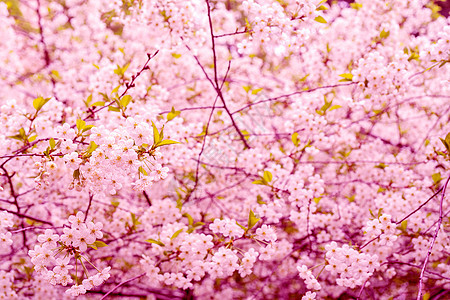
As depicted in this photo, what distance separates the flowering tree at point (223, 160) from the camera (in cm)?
256

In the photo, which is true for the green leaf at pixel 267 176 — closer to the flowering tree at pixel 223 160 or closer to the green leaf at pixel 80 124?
the flowering tree at pixel 223 160

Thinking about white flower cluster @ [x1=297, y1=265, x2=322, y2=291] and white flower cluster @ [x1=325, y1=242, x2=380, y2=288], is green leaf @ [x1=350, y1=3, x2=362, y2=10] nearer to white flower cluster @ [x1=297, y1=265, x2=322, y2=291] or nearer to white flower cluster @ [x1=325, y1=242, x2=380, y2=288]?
white flower cluster @ [x1=325, y1=242, x2=380, y2=288]

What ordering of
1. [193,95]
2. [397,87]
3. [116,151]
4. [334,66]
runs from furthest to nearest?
[193,95], [334,66], [397,87], [116,151]

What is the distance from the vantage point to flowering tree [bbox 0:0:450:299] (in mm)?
2561

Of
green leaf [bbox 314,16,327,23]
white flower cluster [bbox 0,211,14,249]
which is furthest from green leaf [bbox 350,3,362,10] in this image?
white flower cluster [bbox 0,211,14,249]

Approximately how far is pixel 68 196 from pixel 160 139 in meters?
2.48

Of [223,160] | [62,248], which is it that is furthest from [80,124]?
[223,160]

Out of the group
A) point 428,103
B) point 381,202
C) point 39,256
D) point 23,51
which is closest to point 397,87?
point 381,202

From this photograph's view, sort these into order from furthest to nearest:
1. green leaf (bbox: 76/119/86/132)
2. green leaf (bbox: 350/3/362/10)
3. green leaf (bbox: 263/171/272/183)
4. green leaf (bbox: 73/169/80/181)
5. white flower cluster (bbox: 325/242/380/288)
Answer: green leaf (bbox: 350/3/362/10) < green leaf (bbox: 263/171/272/183) < white flower cluster (bbox: 325/242/380/288) < green leaf (bbox: 76/119/86/132) < green leaf (bbox: 73/169/80/181)

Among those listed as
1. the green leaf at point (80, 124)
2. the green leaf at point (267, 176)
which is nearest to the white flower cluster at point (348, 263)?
the green leaf at point (267, 176)

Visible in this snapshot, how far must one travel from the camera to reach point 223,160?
4391 mm

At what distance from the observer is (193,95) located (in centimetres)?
518

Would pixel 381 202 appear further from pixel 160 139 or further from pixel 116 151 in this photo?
pixel 116 151

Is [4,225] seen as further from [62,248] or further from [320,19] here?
[320,19]
